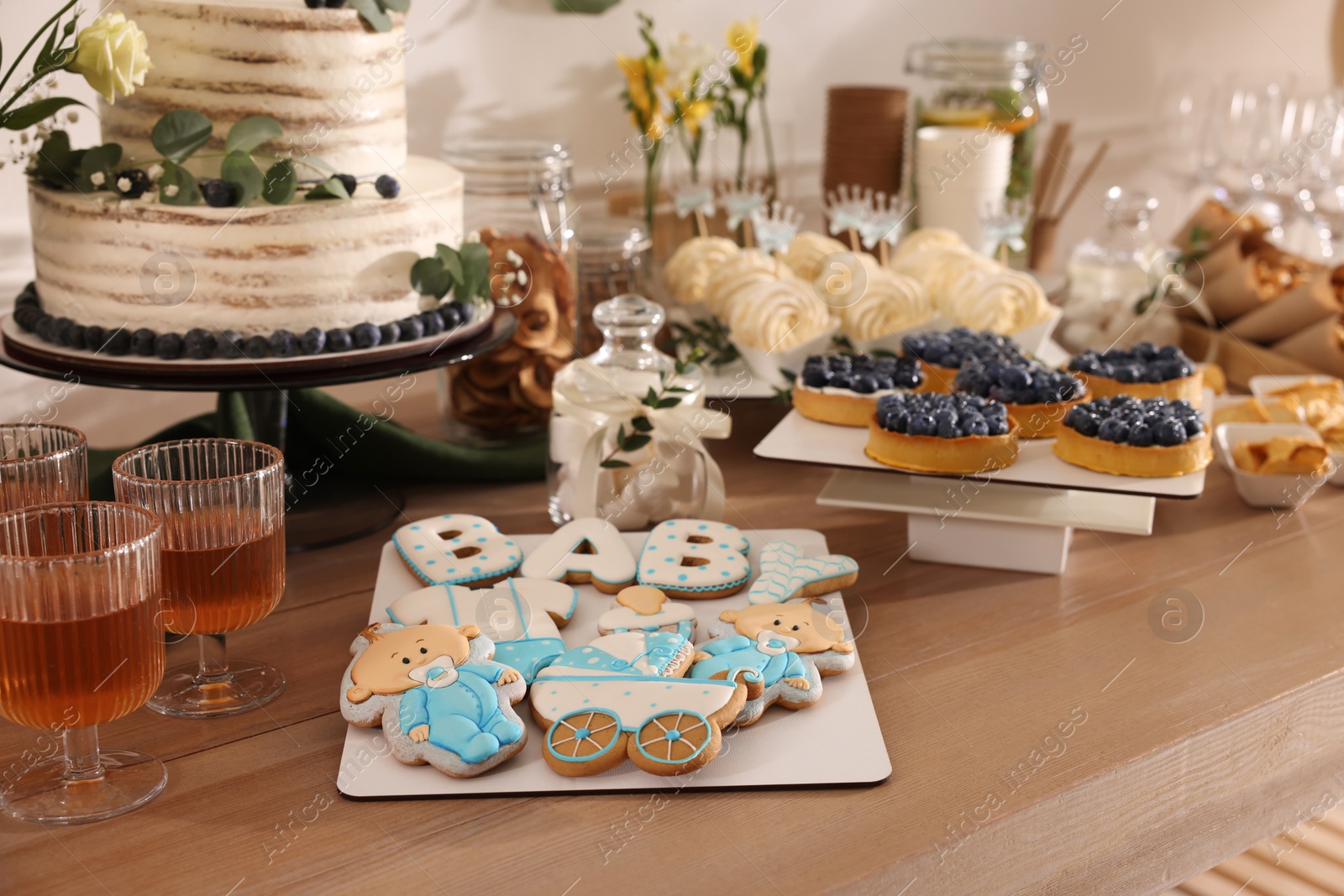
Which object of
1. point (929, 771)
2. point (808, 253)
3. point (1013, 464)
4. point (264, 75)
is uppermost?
point (264, 75)

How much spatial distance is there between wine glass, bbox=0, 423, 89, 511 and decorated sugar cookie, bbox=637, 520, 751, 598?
1.41ft

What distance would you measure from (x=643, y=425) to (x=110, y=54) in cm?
53

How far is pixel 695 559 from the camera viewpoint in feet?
3.35

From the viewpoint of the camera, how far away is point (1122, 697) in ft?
2.94

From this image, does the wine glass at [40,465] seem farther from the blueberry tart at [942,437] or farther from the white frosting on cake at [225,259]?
the blueberry tart at [942,437]

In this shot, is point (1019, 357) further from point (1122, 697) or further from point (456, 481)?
point (456, 481)

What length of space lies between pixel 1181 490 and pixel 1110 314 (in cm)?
71

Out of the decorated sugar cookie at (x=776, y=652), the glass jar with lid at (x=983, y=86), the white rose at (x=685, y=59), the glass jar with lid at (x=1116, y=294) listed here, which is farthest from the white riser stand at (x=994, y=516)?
the glass jar with lid at (x=983, y=86)

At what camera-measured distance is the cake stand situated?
991mm

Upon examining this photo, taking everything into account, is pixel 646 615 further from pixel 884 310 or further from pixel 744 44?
pixel 744 44

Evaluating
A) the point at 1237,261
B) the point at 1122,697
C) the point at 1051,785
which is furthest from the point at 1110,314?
the point at 1051,785

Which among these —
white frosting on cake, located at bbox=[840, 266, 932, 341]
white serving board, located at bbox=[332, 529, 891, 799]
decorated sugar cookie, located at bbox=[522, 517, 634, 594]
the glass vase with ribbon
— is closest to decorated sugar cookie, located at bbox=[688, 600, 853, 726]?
white serving board, located at bbox=[332, 529, 891, 799]

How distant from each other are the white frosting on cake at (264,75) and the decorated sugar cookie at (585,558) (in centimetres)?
39

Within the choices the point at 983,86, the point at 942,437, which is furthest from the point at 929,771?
the point at 983,86
